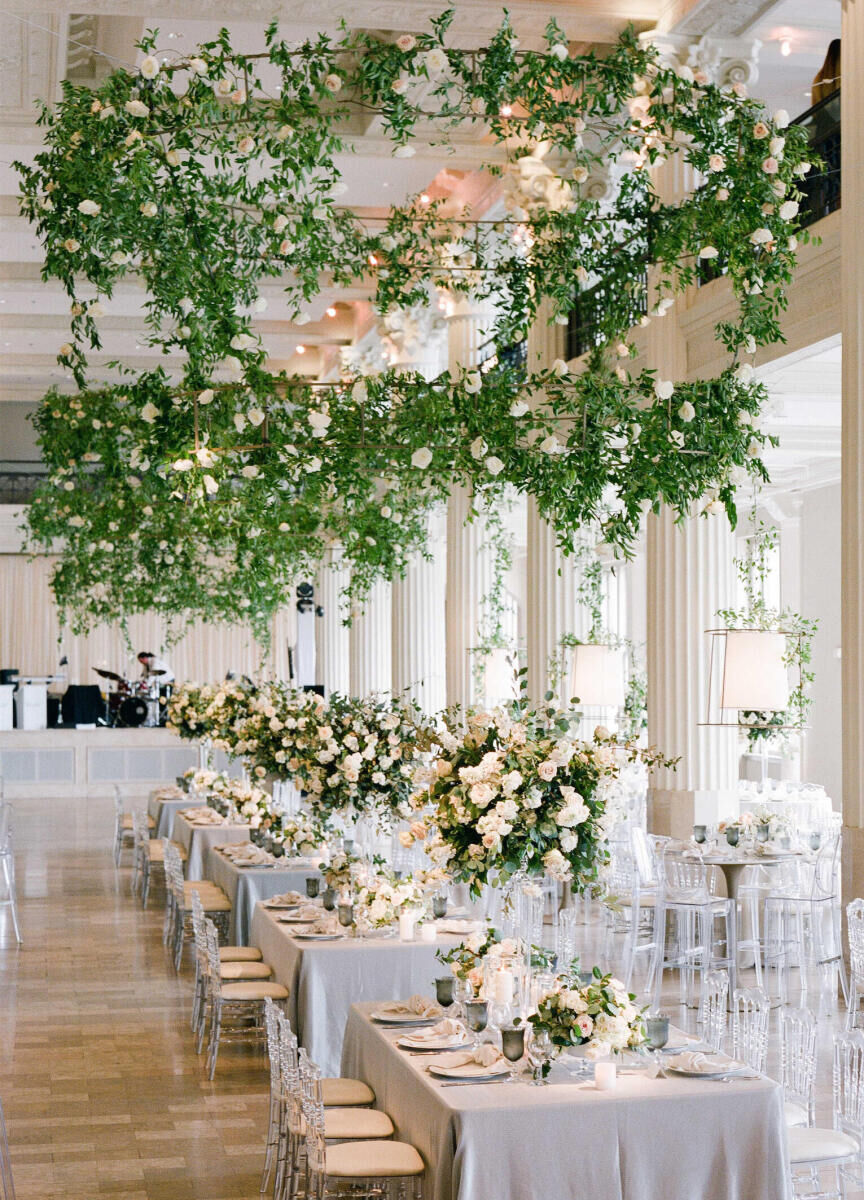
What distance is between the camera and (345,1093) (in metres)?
5.31

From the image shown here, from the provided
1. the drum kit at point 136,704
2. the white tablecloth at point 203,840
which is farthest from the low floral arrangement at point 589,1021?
the drum kit at point 136,704

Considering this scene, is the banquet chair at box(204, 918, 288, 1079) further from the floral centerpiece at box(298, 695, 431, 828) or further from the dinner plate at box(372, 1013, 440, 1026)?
the dinner plate at box(372, 1013, 440, 1026)

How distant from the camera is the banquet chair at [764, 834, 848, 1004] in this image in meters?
9.44

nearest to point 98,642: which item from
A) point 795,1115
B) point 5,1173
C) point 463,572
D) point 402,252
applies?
point 463,572

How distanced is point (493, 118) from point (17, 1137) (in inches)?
188

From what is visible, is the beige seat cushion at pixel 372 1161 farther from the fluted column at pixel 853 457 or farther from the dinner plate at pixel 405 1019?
the fluted column at pixel 853 457

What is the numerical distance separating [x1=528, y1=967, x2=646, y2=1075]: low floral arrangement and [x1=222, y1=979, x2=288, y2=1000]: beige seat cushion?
9.26 feet

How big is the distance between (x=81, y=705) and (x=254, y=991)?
62.4 feet

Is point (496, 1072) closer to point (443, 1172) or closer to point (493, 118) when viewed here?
point (443, 1172)

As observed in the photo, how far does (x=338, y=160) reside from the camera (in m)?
A: 13.2

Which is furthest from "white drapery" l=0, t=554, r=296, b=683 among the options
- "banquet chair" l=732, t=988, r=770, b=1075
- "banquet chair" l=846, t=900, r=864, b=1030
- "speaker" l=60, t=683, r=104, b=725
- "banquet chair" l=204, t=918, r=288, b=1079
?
"banquet chair" l=732, t=988, r=770, b=1075

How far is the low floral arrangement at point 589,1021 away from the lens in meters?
4.55

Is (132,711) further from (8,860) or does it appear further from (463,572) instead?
(8,860)

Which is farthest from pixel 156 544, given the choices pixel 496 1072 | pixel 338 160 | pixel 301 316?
pixel 496 1072
